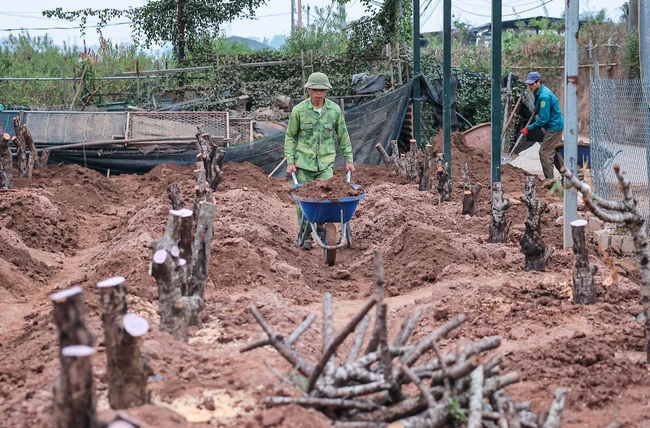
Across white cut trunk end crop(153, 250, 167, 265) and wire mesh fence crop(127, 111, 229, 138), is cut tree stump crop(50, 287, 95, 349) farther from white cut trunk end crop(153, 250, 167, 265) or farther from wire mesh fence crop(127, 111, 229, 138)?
wire mesh fence crop(127, 111, 229, 138)

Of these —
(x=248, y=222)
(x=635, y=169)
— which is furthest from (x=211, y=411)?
(x=635, y=169)

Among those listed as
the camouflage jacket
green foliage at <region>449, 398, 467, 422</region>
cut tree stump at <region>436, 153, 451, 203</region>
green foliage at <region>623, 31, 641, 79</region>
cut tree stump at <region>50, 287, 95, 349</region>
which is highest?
green foliage at <region>623, 31, 641, 79</region>

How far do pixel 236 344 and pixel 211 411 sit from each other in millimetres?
1225

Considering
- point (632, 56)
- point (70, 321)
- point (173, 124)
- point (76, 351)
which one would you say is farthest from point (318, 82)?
point (632, 56)

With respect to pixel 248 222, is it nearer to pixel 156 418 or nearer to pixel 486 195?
pixel 486 195

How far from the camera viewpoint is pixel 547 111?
12.6m

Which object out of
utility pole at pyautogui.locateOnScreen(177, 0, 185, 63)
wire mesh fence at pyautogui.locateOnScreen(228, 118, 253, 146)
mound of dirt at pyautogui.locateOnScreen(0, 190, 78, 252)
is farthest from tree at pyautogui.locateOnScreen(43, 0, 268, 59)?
mound of dirt at pyautogui.locateOnScreen(0, 190, 78, 252)

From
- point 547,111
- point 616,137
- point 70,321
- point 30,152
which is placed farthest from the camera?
point 30,152

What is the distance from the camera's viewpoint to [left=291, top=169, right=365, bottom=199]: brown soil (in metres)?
8.71

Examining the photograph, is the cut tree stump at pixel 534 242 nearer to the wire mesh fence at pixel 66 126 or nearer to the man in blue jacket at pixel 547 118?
the man in blue jacket at pixel 547 118

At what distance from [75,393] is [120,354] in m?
0.76

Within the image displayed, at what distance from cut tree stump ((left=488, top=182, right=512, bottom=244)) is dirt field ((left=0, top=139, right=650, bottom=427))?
166 millimetres

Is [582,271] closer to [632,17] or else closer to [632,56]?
[632,56]

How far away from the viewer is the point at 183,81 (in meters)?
24.8
